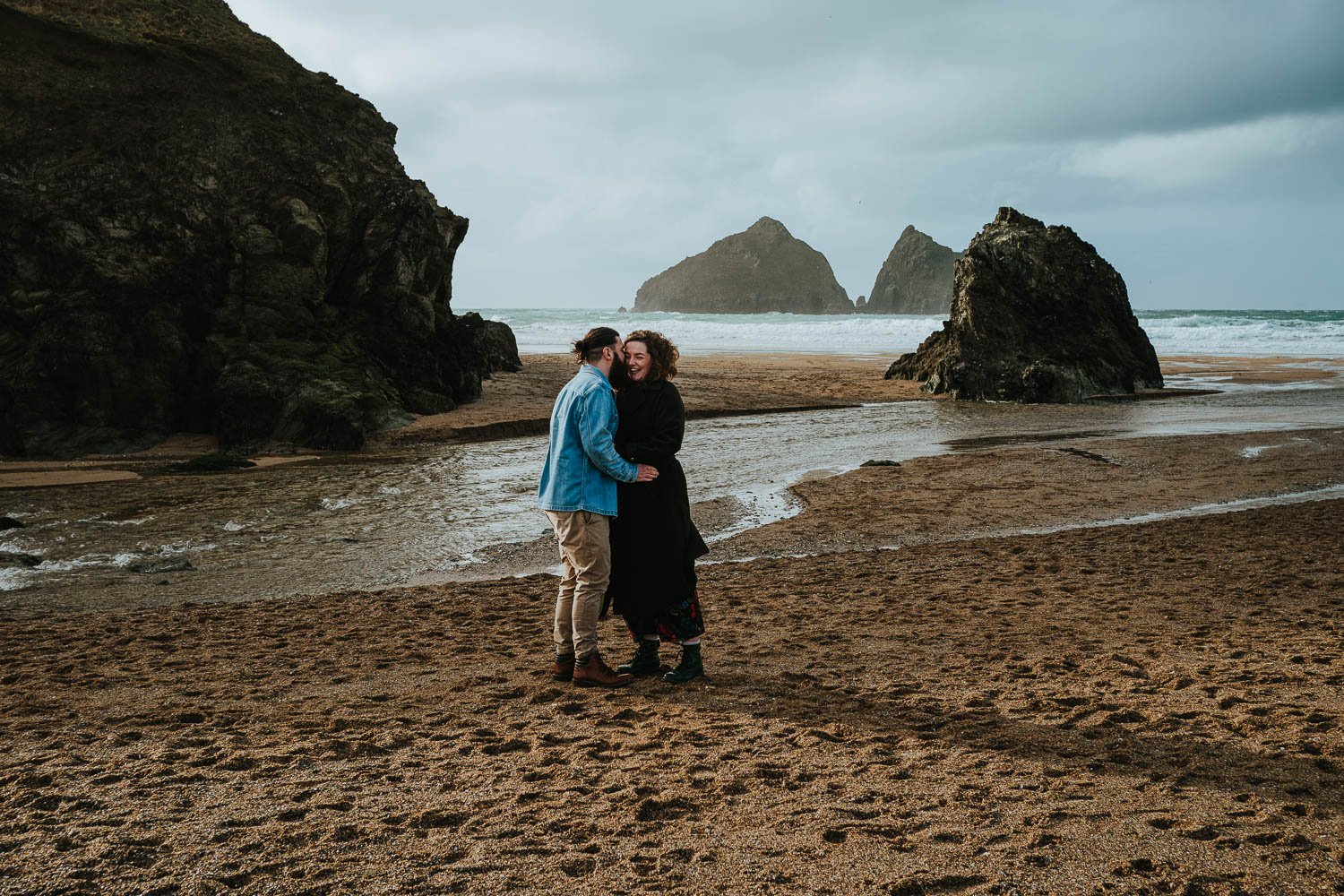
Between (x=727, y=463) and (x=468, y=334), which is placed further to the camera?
(x=468, y=334)

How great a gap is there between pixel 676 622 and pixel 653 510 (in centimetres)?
66

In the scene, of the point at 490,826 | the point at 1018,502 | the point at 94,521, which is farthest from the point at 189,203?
the point at 490,826

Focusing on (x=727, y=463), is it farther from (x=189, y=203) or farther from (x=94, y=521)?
(x=189, y=203)

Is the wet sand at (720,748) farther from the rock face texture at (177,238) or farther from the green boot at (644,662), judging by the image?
the rock face texture at (177,238)

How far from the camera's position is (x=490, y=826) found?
3.64 m

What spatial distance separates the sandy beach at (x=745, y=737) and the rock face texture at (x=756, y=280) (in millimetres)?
154634

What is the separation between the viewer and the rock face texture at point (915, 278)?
154000mm

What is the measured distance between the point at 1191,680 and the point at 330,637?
17.2 feet

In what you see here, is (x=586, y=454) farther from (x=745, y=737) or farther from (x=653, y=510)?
(x=745, y=737)

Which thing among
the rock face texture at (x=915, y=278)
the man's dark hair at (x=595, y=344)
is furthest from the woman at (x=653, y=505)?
the rock face texture at (x=915, y=278)

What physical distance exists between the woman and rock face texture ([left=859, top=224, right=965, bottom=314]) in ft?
497

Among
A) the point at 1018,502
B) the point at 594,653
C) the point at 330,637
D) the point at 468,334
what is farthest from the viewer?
the point at 468,334

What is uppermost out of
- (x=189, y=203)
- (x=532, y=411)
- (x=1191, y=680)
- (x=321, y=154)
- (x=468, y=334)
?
(x=321, y=154)

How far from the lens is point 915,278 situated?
15788 cm
